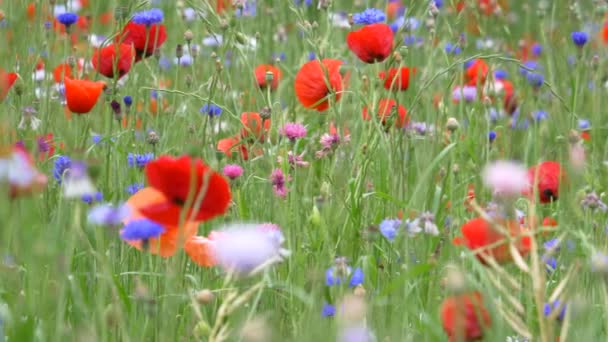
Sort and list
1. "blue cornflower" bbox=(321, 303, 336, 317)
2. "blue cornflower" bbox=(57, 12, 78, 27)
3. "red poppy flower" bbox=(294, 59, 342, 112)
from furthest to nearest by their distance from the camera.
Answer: "blue cornflower" bbox=(57, 12, 78, 27) < "red poppy flower" bbox=(294, 59, 342, 112) < "blue cornflower" bbox=(321, 303, 336, 317)

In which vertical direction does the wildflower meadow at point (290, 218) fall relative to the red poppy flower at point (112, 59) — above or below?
below

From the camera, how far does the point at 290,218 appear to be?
4.99 feet

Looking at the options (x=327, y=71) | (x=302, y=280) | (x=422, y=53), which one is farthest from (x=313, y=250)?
(x=422, y=53)

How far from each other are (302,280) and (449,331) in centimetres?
46

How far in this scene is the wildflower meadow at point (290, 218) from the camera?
939 millimetres

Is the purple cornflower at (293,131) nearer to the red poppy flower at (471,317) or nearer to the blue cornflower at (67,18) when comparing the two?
the blue cornflower at (67,18)

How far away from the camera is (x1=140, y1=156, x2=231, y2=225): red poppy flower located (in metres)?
0.95

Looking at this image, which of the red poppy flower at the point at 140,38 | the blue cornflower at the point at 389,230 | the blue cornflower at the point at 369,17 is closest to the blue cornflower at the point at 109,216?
the blue cornflower at the point at 389,230

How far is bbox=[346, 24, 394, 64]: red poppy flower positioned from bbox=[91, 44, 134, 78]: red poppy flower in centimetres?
41

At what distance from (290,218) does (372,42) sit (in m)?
0.44

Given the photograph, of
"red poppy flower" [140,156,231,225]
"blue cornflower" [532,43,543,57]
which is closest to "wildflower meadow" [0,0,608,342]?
"red poppy flower" [140,156,231,225]

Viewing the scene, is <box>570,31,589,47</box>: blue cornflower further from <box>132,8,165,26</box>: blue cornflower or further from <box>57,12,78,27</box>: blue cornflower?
<box>57,12,78,27</box>: blue cornflower

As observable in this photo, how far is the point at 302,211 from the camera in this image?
5.89ft

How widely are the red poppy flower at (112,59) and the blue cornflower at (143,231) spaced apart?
767 mm
